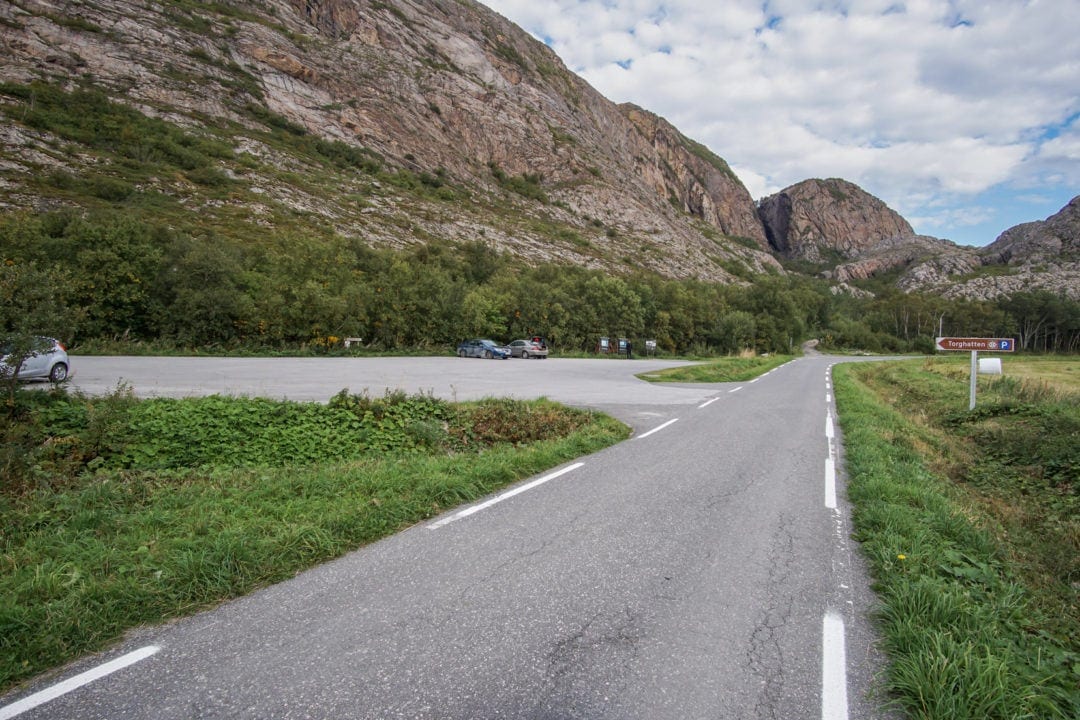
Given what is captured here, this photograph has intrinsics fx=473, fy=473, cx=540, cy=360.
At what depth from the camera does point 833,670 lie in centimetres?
248

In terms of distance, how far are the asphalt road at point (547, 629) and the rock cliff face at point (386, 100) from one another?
58453mm

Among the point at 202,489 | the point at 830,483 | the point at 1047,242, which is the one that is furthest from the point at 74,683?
the point at 1047,242

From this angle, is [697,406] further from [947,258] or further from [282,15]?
[947,258]

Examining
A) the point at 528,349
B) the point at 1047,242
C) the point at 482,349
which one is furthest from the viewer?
the point at 1047,242

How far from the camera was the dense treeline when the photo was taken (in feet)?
92.2

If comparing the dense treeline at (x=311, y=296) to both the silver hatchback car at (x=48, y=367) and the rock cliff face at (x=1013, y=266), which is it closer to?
the silver hatchback car at (x=48, y=367)

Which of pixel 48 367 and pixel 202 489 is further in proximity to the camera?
pixel 48 367

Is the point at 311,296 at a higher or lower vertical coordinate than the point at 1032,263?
lower

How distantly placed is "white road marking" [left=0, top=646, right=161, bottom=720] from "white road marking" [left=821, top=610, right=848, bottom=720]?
11.3 ft

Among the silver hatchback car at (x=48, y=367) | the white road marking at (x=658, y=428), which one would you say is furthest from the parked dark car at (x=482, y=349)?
the white road marking at (x=658, y=428)

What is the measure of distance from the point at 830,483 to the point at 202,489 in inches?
290

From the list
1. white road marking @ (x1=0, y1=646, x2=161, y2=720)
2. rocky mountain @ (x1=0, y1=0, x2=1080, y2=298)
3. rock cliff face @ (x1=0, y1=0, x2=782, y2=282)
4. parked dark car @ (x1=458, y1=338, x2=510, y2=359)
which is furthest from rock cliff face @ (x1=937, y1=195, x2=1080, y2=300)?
white road marking @ (x1=0, y1=646, x2=161, y2=720)

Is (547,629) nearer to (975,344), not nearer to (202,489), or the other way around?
(202,489)

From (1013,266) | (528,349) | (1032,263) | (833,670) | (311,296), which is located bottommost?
(833,670)
